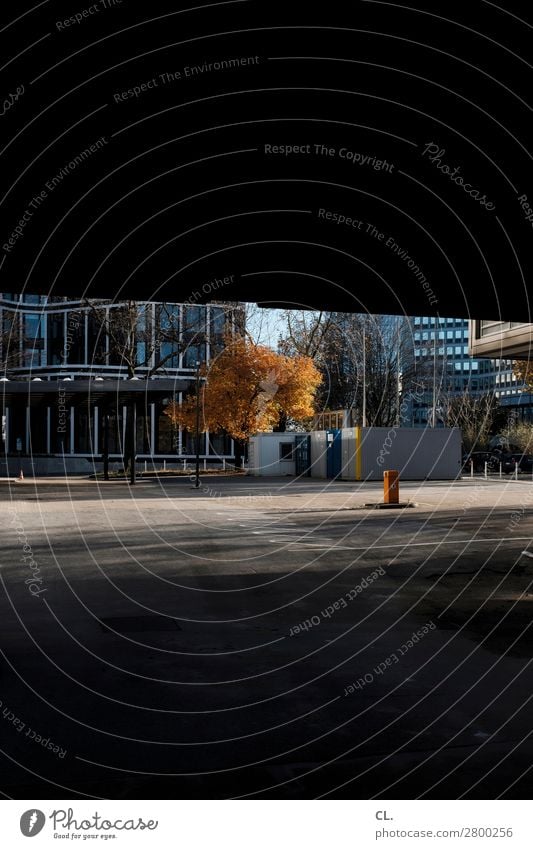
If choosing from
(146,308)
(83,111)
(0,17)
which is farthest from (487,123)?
(146,308)

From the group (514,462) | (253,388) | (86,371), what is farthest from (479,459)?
(86,371)

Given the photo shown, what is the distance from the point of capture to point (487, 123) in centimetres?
910

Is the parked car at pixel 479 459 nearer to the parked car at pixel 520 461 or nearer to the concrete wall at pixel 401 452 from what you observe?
the parked car at pixel 520 461

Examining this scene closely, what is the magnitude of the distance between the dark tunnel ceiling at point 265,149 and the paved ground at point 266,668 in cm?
505

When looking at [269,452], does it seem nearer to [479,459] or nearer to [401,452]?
[401,452]

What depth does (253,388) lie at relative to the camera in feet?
190

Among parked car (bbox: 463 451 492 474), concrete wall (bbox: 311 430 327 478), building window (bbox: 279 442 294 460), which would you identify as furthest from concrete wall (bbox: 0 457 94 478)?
parked car (bbox: 463 451 492 474)

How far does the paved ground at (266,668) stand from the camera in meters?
5.71

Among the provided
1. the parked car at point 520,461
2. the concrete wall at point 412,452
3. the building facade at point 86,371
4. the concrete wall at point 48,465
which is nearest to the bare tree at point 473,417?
the parked car at point 520,461

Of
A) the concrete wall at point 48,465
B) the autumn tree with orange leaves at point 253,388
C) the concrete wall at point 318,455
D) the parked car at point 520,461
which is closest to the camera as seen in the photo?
the concrete wall at point 318,455

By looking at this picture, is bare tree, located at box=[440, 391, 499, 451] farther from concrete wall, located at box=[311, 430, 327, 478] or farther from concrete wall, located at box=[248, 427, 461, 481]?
concrete wall, located at box=[311, 430, 327, 478]

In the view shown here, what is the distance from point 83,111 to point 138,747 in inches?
225

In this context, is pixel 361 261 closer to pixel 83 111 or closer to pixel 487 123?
pixel 487 123

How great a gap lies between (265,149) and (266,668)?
5453mm
